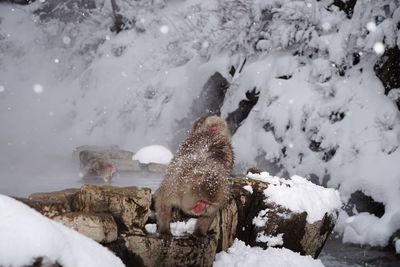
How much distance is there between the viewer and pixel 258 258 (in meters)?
4.04

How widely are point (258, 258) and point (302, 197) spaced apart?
823mm

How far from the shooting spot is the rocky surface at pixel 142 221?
3.07 meters

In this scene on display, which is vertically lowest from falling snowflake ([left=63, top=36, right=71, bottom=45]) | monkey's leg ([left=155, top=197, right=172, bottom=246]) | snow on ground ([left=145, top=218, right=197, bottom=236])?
falling snowflake ([left=63, top=36, right=71, bottom=45])

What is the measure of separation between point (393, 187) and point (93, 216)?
600 centimetres

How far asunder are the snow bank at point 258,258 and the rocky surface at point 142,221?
8cm

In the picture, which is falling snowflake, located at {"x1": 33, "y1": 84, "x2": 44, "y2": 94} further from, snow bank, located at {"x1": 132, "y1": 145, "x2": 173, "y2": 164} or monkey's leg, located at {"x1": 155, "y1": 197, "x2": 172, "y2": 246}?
monkey's leg, located at {"x1": 155, "y1": 197, "x2": 172, "y2": 246}

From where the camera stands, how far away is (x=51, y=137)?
15133mm

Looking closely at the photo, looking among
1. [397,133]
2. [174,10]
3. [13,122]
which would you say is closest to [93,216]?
[397,133]

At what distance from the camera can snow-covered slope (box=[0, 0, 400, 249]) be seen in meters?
8.48

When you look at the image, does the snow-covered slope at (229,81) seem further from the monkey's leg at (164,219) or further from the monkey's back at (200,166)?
the monkey's leg at (164,219)

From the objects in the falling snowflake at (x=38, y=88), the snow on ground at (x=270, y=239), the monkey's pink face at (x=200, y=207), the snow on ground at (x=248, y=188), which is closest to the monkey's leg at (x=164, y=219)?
the monkey's pink face at (x=200, y=207)

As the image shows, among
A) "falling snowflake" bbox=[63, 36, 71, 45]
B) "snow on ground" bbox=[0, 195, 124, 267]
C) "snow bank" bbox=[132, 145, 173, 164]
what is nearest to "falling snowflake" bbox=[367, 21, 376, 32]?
"snow bank" bbox=[132, 145, 173, 164]

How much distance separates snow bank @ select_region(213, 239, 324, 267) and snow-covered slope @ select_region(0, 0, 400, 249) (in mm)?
3207

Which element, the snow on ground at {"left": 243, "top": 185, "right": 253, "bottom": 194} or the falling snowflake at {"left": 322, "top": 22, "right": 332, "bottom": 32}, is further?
the falling snowflake at {"left": 322, "top": 22, "right": 332, "bottom": 32}
